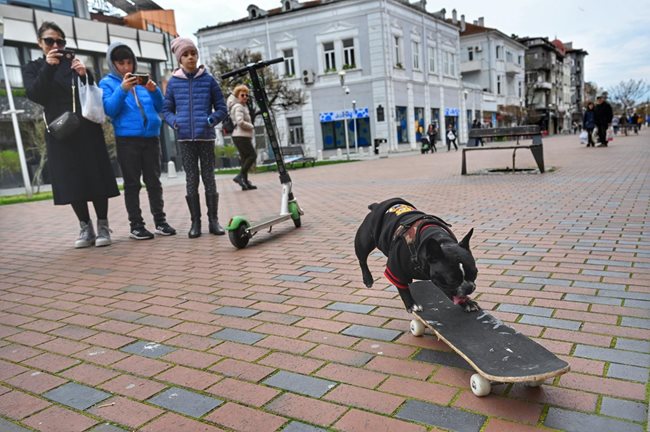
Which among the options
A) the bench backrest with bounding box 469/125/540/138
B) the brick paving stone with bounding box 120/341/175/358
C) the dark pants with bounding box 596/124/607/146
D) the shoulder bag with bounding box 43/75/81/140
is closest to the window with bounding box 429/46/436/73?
the dark pants with bounding box 596/124/607/146

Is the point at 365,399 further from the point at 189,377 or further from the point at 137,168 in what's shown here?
the point at 137,168

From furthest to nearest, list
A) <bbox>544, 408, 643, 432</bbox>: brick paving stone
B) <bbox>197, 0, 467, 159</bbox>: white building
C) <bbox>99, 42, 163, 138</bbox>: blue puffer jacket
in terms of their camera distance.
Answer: <bbox>197, 0, 467, 159</bbox>: white building
<bbox>99, 42, 163, 138</bbox>: blue puffer jacket
<bbox>544, 408, 643, 432</bbox>: brick paving stone

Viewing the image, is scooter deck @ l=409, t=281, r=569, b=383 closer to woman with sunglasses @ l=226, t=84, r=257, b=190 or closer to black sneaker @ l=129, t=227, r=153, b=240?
black sneaker @ l=129, t=227, r=153, b=240

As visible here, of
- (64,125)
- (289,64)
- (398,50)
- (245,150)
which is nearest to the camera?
(64,125)

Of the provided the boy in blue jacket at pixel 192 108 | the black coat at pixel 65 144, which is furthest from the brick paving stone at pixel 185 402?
the black coat at pixel 65 144

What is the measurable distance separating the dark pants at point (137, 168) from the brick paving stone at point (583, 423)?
5.33m

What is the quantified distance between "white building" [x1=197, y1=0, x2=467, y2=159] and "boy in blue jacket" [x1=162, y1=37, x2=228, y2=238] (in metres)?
28.9

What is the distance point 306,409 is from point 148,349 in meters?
1.13

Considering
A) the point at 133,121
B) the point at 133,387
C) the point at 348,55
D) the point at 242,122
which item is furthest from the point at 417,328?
the point at 348,55

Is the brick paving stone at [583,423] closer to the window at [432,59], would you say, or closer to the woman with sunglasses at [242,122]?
the woman with sunglasses at [242,122]

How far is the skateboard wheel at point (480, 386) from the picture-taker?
6.63 ft

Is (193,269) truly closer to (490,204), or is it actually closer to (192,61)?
(192,61)

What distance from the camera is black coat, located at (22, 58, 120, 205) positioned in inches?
214

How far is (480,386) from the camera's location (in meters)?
2.02
